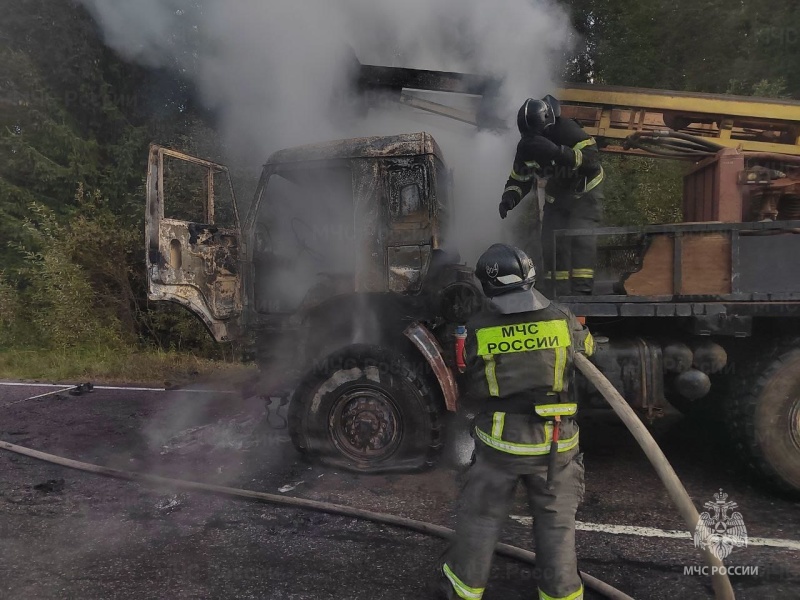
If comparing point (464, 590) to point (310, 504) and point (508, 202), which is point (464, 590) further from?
point (508, 202)

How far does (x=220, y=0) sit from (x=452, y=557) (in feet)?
21.8

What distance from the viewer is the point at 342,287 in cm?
391

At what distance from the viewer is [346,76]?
5.27 metres

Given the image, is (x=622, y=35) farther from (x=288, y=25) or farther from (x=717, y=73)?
(x=288, y=25)

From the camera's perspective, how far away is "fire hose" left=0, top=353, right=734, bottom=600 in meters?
2.18

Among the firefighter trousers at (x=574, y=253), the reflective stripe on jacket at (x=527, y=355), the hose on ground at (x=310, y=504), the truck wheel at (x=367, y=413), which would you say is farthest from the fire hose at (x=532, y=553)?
the firefighter trousers at (x=574, y=253)

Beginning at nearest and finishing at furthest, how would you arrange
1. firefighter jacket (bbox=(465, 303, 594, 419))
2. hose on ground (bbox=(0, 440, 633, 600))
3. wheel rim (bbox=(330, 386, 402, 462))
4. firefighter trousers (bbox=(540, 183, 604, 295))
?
firefighter jacket (bbox=(465, 303, 594, 419)) → hose on ground (bbox=(0, 440, 633, 600)) → firefighter trousers (bbox=(540, 183, 604, 295)) → wheel rim (bbox=(330, 386, 402, 462))

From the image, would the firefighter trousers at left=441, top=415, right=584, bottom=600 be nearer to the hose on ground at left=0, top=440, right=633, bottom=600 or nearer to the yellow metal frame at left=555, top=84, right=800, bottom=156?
the hose on ground at left=0, top=440, right=633, bottom=600

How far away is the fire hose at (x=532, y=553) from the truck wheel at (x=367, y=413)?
1.68 feet

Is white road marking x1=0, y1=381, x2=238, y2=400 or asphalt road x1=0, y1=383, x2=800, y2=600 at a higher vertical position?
white road marking x1=0, y1=381, x2=238, y2=400

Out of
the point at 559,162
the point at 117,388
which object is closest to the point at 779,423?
the point at 559,162

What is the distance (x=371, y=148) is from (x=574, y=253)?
161 cm

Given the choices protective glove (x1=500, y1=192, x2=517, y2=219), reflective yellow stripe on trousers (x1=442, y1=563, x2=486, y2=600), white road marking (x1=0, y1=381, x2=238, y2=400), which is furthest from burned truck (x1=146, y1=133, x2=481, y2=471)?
white road marking (x1=0, y1=381, x2=238, y2=400)

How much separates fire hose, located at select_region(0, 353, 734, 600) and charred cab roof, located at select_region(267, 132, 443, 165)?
1.94 metres
